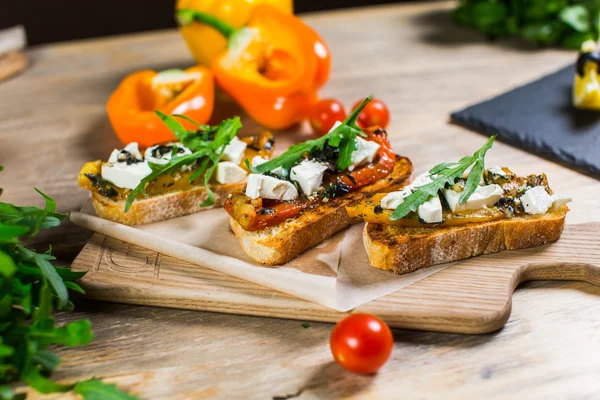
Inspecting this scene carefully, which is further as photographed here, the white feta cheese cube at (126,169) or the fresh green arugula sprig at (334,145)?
the white feta cheese cube at (126,169)

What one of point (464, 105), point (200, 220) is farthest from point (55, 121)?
point (464, 105)

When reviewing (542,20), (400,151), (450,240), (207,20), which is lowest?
(400,151)

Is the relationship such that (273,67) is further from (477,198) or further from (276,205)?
(477,198)

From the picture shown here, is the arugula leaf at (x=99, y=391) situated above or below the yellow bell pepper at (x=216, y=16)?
below

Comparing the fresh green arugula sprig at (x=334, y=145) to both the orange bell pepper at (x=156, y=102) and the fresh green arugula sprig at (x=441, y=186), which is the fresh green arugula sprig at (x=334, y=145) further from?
the orange bell pepper at (x=156, y=102)

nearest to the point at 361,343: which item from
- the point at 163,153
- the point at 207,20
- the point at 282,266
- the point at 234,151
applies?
the point at 282,266

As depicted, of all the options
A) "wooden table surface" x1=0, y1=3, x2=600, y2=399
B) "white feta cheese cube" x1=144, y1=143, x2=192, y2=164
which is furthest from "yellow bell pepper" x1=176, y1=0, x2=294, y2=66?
"white feta cheese cube" x1=144, y1=143, x2=192, y2=164

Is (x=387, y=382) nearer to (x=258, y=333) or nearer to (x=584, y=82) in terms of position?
(x=258, y=333)

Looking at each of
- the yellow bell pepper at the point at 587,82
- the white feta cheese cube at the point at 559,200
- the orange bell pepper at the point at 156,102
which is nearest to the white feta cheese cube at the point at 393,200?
the white feta cheese cube at the point at 559,200

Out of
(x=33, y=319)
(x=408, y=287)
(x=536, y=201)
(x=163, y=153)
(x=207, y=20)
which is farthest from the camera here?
(x=207, y=20)
